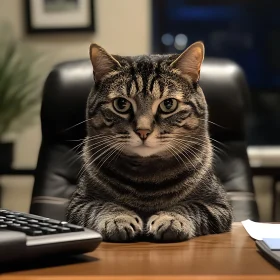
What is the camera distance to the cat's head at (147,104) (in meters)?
1.04

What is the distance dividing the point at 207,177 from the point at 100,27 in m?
1.53

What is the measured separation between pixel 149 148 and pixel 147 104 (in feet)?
0.27

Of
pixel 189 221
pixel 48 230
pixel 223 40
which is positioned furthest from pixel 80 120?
pixel 223 40

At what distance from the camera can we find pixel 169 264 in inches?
29.2

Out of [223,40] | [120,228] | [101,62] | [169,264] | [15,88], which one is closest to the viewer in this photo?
[169,264]

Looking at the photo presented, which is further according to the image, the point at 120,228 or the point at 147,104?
the point at 147,104

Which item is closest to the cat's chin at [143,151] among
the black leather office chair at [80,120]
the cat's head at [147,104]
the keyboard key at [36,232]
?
the cat's head at [147,104]

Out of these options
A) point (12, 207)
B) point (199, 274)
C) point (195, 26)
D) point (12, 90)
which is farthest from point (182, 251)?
point (195, 26)

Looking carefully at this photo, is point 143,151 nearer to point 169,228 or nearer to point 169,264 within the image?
point 169,228

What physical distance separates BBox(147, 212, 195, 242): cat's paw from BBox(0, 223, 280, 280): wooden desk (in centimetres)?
2

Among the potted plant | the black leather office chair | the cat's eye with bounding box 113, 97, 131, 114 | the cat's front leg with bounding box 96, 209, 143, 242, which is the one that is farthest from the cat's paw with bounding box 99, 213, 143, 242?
the potted plant

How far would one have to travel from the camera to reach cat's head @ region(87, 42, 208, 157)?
3.41ft

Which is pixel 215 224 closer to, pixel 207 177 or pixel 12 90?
pixel 207 177

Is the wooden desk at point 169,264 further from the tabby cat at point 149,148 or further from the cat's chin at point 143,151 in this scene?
the cat's chin at point 143,151
